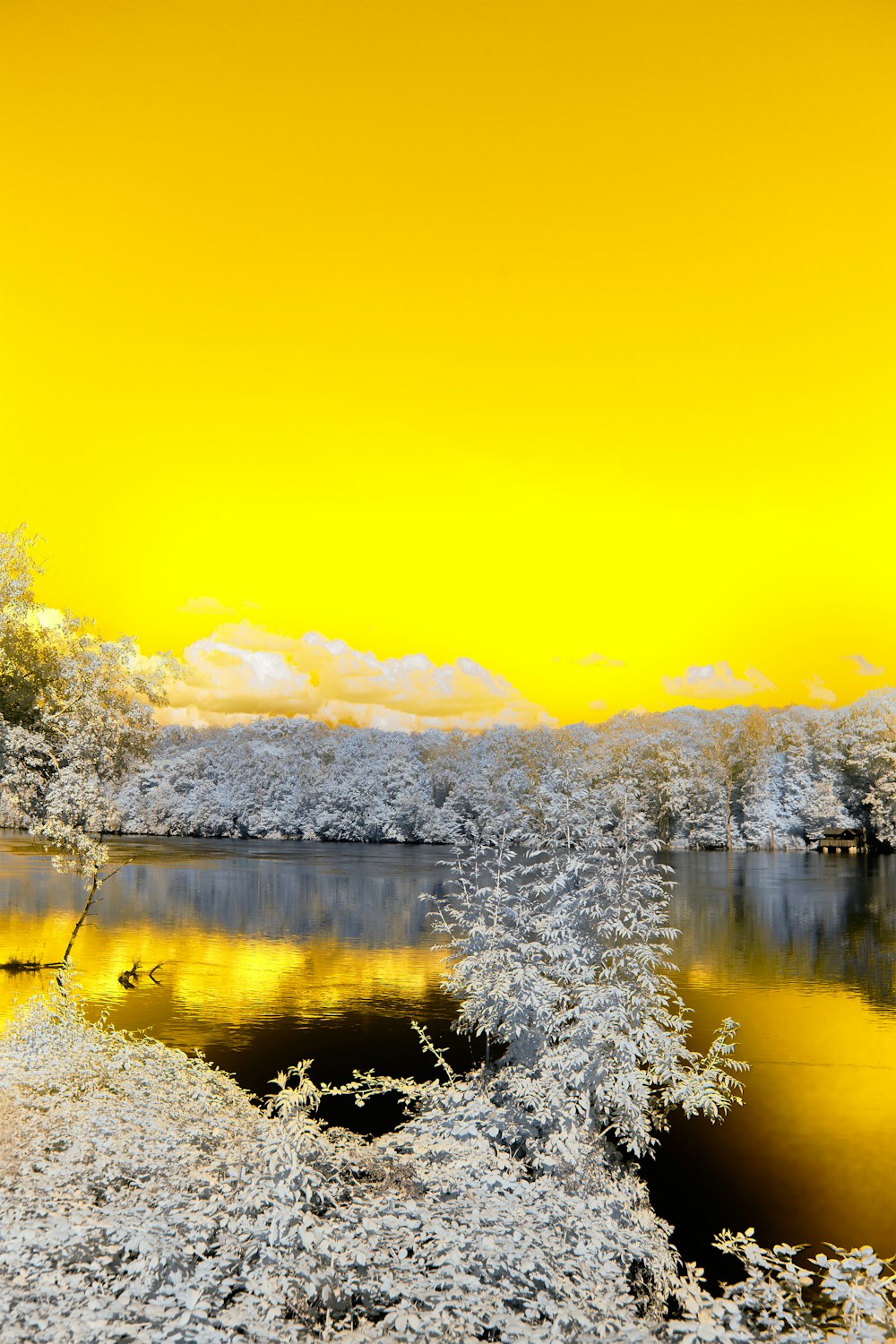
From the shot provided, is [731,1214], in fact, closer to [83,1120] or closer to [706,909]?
[83,1120]

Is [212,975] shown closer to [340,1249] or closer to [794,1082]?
[794,1082]

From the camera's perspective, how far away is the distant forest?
59781 mm

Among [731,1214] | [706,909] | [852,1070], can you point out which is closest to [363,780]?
[706,909]

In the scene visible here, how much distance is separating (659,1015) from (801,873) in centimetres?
4046

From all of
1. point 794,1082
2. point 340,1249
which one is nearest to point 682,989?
point 794,1082

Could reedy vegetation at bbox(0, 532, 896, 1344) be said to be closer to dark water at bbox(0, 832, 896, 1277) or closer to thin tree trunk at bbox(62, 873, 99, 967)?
dark water at bbox(0, 832, 896, 1277)

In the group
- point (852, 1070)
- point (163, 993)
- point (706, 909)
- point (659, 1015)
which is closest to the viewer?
point (659, 1015)

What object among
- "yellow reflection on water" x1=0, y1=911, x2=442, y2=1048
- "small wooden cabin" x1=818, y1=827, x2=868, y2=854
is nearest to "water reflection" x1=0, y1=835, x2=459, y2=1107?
"yellow reflection on water" x1=0, y1=911, x2=442, y2=1048

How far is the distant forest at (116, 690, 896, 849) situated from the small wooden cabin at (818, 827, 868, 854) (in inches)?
19.7

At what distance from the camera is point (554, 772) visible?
54625 mm

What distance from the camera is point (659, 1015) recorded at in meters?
12.6

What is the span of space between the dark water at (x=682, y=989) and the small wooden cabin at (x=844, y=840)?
16.3 m

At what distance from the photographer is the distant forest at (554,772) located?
59.8m

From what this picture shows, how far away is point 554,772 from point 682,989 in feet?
101
